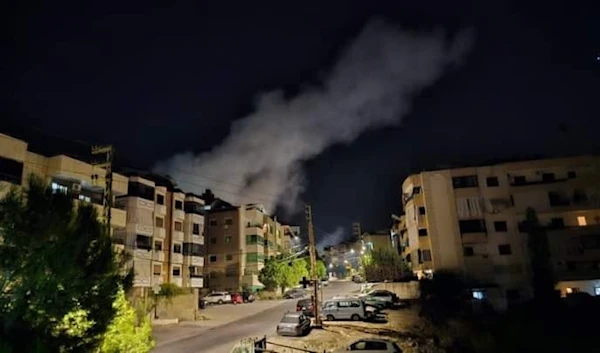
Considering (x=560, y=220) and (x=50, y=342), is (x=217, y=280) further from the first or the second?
(x=50, y=342)

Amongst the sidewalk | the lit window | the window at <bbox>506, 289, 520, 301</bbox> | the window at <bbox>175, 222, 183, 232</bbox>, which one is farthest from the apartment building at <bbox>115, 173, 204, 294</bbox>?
the window at <bbox>506, 289, 520, 301</bbox>

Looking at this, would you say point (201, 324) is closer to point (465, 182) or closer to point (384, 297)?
point (384, 297)

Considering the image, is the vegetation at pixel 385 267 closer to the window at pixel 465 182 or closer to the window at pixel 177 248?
the window at pixel 465 182

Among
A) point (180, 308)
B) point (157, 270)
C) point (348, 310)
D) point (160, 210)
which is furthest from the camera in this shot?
point (160, 210)

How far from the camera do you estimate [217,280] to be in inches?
2844

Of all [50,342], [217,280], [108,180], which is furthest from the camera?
[217,280]

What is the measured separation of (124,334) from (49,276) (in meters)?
3.24

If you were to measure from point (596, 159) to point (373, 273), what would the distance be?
110ft

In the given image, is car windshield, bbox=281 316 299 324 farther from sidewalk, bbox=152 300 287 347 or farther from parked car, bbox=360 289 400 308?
parked car, bbox=360 289 400 308

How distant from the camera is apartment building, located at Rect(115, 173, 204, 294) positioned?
46.2 m

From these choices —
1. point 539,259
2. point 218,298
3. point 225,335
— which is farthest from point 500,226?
point 218,298

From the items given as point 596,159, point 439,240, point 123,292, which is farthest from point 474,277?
point 123,292

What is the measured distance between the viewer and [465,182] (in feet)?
163

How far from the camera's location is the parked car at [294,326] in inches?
1087
